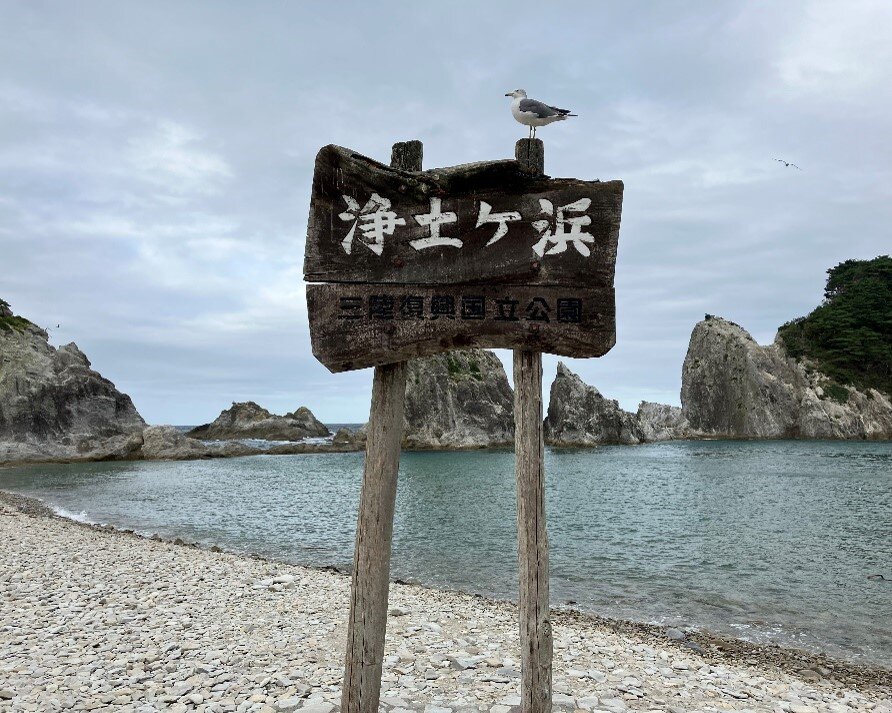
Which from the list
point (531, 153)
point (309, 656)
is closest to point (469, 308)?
point (531, 153)

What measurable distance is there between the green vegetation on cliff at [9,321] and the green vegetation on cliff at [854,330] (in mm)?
98682

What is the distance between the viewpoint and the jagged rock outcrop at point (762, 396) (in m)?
82.2

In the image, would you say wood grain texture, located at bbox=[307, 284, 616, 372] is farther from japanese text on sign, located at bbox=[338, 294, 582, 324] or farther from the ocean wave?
the ocean wave

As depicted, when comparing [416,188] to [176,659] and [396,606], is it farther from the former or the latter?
[396,606]

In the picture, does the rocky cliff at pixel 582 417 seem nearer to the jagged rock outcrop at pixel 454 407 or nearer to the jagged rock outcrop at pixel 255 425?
the jagged rock outcrop at pixel 454 407

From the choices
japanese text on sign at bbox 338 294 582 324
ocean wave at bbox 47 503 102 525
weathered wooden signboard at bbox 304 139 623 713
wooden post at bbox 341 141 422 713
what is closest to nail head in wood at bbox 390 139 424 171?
weathered wooden signboard at bbox 304 139 623 713

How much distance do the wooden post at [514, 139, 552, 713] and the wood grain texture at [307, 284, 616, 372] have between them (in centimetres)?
43

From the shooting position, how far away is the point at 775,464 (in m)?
52.6

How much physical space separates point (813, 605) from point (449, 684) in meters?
10.2

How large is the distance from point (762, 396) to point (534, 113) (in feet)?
309

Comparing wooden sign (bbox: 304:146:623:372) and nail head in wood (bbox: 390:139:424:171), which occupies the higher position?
nail head in wood (bbox: 390:139:424:171)

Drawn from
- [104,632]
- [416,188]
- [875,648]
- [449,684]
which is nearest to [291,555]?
[104,632]

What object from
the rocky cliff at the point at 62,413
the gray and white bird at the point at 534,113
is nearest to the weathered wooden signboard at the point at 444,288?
the gray and white bird at the point at 534,113

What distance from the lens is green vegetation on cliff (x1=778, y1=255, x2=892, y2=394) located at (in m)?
81.6
